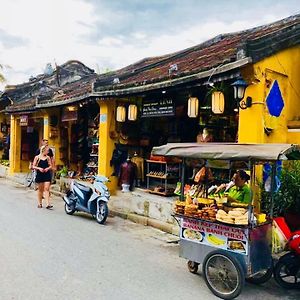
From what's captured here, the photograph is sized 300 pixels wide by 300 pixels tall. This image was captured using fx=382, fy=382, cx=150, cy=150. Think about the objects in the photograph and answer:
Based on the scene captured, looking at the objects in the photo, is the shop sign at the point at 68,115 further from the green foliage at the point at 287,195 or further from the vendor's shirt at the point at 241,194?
the vendor's shirt at the point at 241,194

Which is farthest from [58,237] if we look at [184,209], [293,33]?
[293,33]

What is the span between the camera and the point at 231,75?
7301 mm

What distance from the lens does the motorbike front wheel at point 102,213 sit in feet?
30.3

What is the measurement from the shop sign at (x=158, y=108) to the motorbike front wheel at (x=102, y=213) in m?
2.61

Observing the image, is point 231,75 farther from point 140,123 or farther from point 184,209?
point 140,123

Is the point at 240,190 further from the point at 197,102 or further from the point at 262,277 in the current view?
the point at 197,102

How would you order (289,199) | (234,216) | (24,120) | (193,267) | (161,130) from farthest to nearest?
(24,120), (161,130), (289,199), (193,267), (234,216)

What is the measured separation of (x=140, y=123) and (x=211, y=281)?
751 centimetres

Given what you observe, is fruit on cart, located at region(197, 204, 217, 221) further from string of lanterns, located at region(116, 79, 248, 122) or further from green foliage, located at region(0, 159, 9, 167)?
green foliage, located at region(0, 159, 9, 167)

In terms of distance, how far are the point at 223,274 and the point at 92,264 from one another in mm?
2136

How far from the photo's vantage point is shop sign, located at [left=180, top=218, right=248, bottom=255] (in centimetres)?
496

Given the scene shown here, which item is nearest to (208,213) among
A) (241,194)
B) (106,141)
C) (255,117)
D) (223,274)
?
(223,274)

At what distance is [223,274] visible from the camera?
5.12 meters

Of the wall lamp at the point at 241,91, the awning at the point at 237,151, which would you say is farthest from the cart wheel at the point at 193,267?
the wall lamp at the point at 241,91
